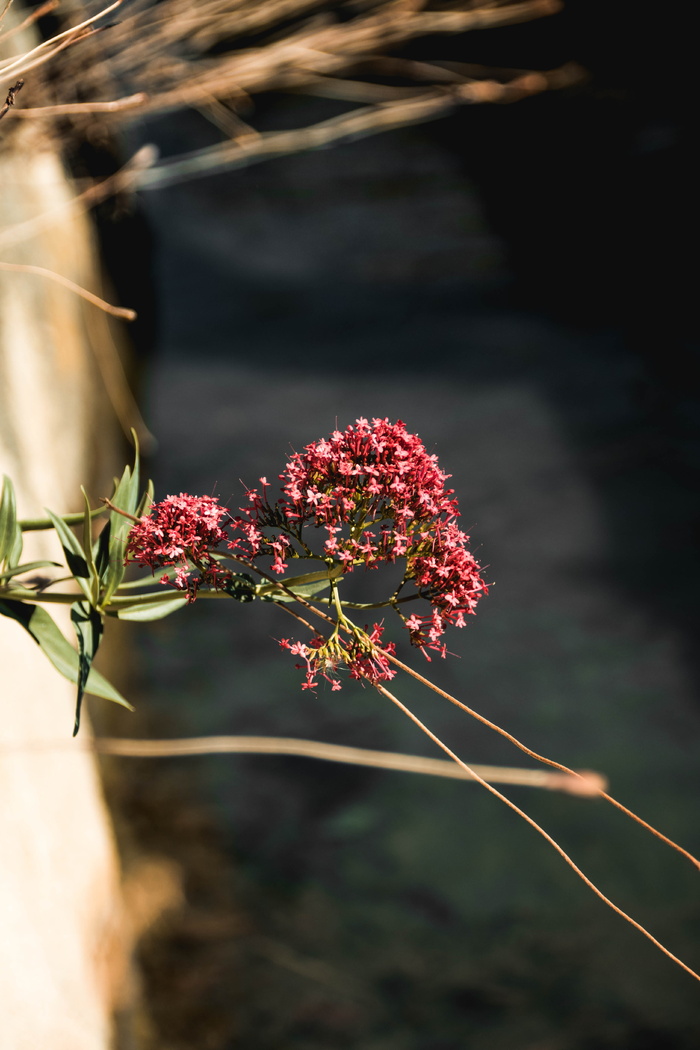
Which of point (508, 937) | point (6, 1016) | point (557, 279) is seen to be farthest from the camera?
point (557, 279)

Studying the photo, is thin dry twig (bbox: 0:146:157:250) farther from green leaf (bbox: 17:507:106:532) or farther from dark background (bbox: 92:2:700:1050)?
dark background (bbox: 92:2:700:1050)

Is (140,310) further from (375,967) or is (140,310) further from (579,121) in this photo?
(375,967)

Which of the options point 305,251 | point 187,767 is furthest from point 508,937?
point 305,251

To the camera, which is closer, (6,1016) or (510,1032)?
(6,1016)

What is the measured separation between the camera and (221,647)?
2.71 m

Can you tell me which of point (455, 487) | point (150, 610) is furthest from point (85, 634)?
point (455, 487)

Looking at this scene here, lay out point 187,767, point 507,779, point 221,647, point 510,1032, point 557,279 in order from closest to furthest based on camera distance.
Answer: point 507,779, point 510,1032, point 187,767, point 221,647, point 557,279

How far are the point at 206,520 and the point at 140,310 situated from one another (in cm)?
281

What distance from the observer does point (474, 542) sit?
8.94 feet

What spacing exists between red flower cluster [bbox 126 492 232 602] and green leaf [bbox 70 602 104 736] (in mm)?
75

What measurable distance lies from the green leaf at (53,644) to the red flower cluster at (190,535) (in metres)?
0.13

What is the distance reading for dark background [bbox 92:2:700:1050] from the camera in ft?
6.47

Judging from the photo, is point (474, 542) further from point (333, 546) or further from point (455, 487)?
point (333, 546)

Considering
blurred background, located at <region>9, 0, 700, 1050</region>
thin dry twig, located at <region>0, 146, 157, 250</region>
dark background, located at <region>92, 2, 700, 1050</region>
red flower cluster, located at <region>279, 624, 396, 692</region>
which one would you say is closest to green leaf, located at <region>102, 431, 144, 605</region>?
red flower cluster, located at <region>279, 624, 396, 692</region>
